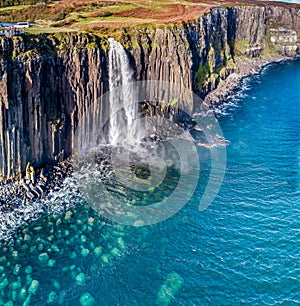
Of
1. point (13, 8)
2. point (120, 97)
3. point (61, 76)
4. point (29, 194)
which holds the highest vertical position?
point (13, 8)

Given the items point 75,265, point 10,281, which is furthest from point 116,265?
point 10,281

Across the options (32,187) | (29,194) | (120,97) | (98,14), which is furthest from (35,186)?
(98,14)

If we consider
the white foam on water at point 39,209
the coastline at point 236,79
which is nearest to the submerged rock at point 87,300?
the white foam on water at point 39,209

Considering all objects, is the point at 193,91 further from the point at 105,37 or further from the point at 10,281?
the point at 10,281

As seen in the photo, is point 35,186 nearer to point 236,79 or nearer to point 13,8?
point 13,8

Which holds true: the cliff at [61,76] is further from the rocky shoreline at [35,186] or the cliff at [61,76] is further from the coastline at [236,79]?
the coastline at [236,79]

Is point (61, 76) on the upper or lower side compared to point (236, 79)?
upper
